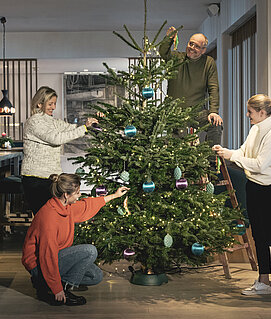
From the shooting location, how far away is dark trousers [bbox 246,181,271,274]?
342 centimetres

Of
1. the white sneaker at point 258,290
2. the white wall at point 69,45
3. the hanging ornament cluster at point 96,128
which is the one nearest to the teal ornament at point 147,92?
the hanging ornament cluster at point 96,128

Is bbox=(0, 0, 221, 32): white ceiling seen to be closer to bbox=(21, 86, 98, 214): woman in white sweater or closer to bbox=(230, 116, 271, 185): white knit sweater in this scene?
bbox=(21, 86, 98, 214): woman in white sweater

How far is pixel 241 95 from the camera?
24.9ft

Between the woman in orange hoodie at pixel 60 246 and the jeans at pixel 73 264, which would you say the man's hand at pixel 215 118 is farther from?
the jeans at pixel 73 264

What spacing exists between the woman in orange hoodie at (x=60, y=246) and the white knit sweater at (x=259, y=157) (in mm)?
802

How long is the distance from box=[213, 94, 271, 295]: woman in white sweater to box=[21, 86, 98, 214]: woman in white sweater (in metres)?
1.30

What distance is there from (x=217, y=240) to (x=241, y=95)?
14.7ft

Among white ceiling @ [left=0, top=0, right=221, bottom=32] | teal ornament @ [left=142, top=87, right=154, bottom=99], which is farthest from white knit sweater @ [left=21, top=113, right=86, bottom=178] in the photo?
white ceiling @ [left=0, top=0, right=221, bottom=32]

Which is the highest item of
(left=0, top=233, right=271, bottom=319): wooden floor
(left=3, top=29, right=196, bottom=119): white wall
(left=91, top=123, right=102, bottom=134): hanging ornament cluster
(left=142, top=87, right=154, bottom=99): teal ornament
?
(left=3, top=29, right=196, bottom=119): white wall

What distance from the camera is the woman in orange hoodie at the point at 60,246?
3.13 m

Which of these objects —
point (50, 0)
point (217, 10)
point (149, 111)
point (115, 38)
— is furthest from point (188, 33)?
point (149, 111)

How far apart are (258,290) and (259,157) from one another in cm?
85

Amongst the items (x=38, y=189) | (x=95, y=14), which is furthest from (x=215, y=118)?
(x=95, y=14)

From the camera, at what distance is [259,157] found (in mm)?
3367
